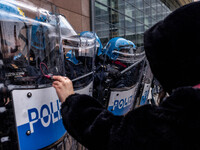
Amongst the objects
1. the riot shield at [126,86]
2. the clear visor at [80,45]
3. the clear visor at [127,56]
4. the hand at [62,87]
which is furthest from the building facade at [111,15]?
the hand at [62,87]

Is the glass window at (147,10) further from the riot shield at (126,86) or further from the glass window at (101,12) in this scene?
the riot shield at (126,86)

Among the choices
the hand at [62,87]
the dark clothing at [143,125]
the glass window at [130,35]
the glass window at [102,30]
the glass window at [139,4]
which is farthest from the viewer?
the glass window at [139,4]

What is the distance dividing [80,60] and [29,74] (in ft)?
2.31

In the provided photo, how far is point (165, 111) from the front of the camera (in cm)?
78

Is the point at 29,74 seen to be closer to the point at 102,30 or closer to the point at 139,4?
the point at 102,30

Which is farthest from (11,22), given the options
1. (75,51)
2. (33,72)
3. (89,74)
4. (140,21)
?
(140,21)

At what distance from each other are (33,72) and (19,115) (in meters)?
0.27

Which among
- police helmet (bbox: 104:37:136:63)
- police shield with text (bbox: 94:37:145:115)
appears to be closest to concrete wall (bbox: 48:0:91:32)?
police helmet (bbox: 104:37:136:63)

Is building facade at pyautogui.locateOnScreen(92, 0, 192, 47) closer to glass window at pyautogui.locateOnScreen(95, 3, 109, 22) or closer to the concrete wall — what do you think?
glass window at pyautogui.locateOnScreen(95, 3, 109, 22)

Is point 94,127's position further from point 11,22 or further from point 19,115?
point 11,22

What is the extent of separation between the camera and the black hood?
2.64 feet

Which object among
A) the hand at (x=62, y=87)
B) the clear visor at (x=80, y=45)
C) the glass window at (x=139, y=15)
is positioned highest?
the glass window at (x=139, y=15)

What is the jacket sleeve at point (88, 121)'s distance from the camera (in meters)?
0.90

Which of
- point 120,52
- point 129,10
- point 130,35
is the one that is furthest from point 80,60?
point 129,10
